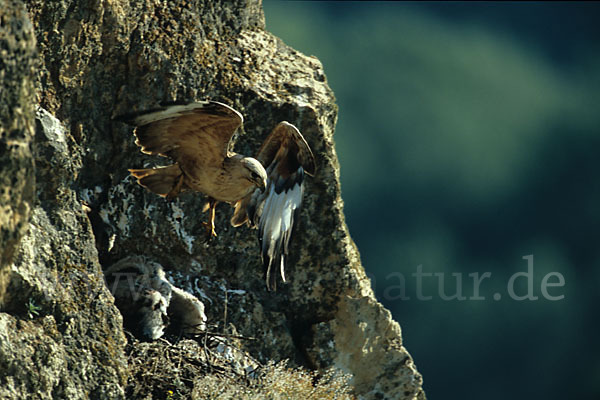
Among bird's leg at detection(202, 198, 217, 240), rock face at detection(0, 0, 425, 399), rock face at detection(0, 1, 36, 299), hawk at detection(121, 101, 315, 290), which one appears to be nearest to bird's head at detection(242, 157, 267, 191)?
hawk at detection(121, 101, 315, 290)

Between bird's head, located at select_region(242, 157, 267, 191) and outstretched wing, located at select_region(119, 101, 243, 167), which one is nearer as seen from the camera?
outstretched wing, located at select_region(119, 101, 243, 167)

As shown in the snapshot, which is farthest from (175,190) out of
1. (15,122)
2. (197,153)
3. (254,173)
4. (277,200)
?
(15,122)

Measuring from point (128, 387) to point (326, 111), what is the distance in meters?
3.00

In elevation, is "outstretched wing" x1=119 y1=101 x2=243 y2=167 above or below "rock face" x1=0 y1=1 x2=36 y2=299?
below

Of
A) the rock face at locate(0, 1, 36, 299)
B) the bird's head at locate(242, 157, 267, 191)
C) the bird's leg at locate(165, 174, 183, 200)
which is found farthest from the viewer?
the bird's leg at locate(165, 174, 183, 200)

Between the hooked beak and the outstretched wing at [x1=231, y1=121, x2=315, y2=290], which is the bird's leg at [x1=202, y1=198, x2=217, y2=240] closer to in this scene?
the outstretched wing at [x1=231, y1=121, x2=315, y2=290]

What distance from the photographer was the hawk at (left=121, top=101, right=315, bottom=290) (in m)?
5.66

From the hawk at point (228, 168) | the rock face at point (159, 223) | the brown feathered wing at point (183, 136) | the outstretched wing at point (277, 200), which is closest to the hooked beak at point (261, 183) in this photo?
the hawk at point (228, 168)

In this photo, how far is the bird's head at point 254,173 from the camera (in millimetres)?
5977

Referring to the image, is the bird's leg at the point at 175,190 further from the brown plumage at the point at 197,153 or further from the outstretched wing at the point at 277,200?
the outstretched wing at the point at 277,200

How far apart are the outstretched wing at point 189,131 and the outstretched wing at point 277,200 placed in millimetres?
586

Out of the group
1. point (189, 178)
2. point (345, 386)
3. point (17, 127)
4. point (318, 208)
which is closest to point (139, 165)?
point (189, 178)

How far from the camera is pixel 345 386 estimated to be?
22.8 ft

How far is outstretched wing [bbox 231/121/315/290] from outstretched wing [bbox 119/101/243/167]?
586mm
